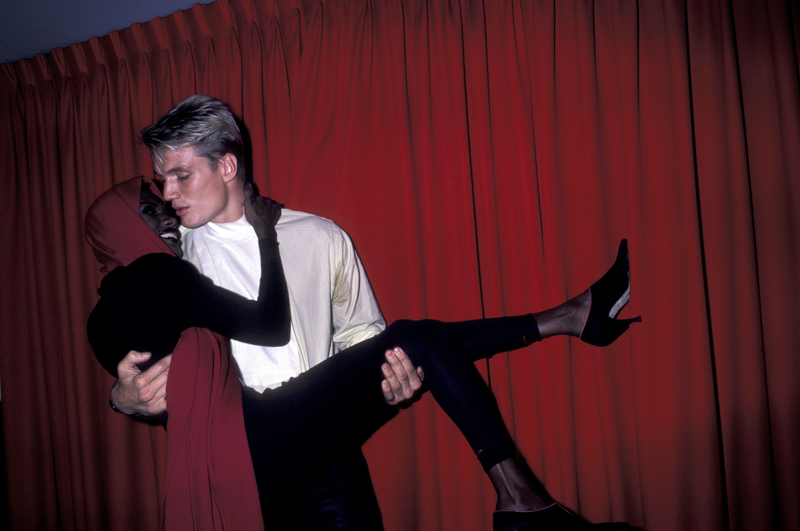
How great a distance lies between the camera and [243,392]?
3.28 feet

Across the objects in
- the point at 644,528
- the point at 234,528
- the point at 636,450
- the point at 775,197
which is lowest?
the point at 644,528

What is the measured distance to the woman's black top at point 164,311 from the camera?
0.93 m

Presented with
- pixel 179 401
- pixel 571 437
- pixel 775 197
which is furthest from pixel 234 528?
pixel 775 197

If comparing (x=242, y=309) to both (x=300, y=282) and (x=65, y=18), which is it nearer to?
(x=300, y=282)

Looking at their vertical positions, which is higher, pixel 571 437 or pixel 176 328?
pixel 176 328

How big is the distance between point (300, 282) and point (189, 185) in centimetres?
45

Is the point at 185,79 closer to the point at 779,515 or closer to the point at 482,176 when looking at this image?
the point at 482,176

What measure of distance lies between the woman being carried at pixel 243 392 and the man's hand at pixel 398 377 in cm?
1

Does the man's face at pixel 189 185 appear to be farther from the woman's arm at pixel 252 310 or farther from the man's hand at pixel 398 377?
the man's hand at pixel 398 377

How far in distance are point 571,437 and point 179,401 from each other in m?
1.25

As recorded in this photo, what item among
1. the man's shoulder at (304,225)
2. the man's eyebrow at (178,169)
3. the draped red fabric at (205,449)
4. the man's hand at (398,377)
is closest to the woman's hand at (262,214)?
the man's shoulder at (304,225)

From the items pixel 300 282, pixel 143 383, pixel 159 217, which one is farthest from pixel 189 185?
pixel 143 383

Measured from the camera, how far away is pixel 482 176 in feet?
5.03

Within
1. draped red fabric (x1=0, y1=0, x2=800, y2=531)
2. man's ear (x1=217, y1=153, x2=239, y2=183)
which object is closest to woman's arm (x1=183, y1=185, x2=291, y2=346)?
man's ear (x1=217, y1=153, x2=239, y2=183)
